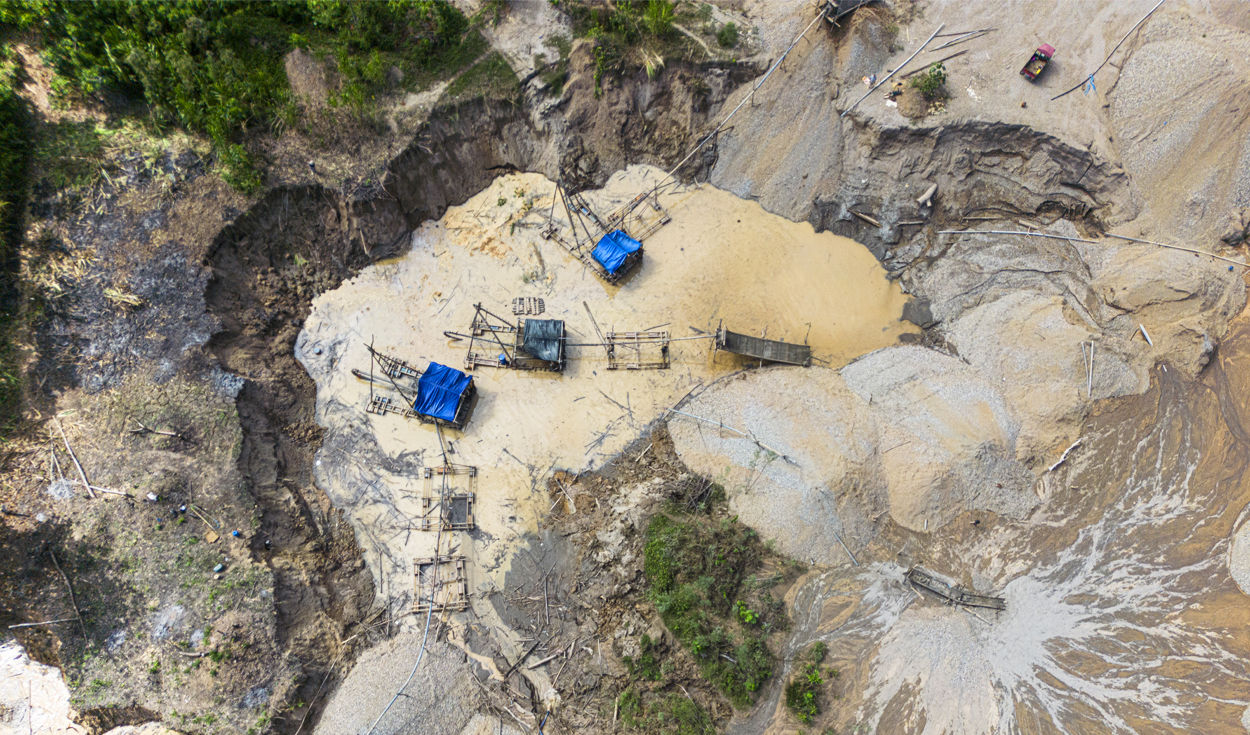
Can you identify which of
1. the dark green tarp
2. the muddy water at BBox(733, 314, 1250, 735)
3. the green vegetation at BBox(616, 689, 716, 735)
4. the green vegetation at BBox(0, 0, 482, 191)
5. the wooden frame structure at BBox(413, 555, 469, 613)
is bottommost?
the muddy water at BBox(733, 314, 1250, 735)

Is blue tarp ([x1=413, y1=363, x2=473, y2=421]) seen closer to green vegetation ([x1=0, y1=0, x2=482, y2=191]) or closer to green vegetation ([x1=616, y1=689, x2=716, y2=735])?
green vegetation ([x1=0, y1=0, x2=482, y2=191])

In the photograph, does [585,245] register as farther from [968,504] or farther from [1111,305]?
[1111,305]

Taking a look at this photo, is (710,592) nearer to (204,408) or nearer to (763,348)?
(763,348)

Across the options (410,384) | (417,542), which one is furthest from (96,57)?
(417,542)

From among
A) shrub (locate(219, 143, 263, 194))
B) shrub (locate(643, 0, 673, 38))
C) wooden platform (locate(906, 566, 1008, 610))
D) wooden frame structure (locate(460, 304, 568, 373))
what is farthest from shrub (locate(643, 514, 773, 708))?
shrub (locate(219, 143, 263, 194))

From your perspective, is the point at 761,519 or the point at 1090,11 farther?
the point at 1090,11

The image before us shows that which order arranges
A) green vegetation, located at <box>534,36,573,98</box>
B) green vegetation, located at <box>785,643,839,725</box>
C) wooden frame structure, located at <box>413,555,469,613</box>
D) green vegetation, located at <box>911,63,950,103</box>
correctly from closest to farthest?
1. green vegetation, located at <box>785,643,839,725</box>
2. wooden frame structure, located at <box>413,555,469,613</box>
3. green vegetation, located at <box>911,63,950,103</box>
4. green vegetation, located at <box>534,36,573,98</box>
